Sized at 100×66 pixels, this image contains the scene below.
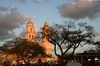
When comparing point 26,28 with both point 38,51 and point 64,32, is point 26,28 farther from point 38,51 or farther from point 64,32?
point 64,32

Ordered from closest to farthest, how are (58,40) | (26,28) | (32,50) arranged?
(58,40) < (32,50) < (26,28)

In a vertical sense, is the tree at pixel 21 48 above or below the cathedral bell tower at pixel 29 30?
below

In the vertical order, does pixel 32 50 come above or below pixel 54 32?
below

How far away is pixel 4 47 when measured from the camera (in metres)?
69.3

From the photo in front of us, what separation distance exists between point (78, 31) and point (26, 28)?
74.0m

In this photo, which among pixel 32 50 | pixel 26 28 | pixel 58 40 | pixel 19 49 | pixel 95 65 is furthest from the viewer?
pixel 26 28

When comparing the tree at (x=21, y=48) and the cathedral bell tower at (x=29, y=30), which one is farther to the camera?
the cathedral bell tower at (x=29, y=30)

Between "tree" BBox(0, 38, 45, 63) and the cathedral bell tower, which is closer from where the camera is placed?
"tree" BBox(0, 38, 45, 63)

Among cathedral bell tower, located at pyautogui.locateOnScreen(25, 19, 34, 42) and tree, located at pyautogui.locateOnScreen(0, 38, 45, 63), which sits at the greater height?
cathedral bell tower, located at pyautogui.locateOnScreen(25, 19, 34, 42)

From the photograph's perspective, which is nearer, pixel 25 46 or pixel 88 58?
pixel 88 58

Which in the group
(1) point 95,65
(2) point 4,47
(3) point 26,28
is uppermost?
(3) point 26,28

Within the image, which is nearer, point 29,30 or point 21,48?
point 21,48

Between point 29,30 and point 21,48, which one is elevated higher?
point 29,30

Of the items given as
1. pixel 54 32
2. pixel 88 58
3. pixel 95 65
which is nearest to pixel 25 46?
pixel 54 32
